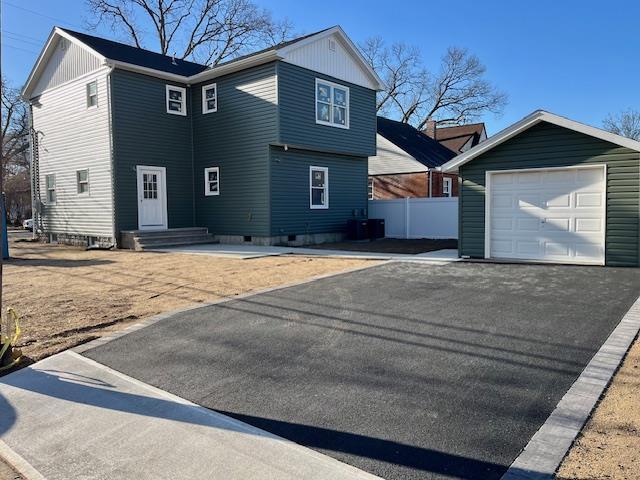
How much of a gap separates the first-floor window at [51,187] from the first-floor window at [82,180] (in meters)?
2.12

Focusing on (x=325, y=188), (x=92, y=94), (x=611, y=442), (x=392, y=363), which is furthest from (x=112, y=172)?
A: (x=611, y=442)

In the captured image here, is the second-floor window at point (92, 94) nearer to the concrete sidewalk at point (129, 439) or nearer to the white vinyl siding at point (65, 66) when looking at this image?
the white vinyl siding at point (65, 66)

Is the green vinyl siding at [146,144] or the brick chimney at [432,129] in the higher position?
the brick chimney at [432,129]

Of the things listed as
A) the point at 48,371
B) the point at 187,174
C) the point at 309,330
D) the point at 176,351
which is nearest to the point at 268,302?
the point at 309,330

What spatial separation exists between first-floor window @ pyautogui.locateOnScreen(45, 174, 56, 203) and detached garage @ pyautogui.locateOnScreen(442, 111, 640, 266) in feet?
50.8

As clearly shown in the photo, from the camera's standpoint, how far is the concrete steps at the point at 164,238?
15820 mm

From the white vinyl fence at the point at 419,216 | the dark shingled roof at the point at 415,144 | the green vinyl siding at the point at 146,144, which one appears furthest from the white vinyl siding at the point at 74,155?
the dark shingled roof at the point at 415,144

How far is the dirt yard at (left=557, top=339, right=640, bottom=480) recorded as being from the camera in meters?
2.74

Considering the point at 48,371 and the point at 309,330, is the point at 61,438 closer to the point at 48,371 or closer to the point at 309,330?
the point at 48,371

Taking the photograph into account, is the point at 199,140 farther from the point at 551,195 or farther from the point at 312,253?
the point at 551,195

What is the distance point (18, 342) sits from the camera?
221 inches

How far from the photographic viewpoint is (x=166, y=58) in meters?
19.8

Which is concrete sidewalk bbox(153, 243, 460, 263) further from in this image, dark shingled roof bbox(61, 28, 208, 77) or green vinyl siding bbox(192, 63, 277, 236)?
dark shingled roof bbox(61, 28, 208, 77)

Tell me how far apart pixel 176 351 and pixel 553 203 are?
9227 millimetres
